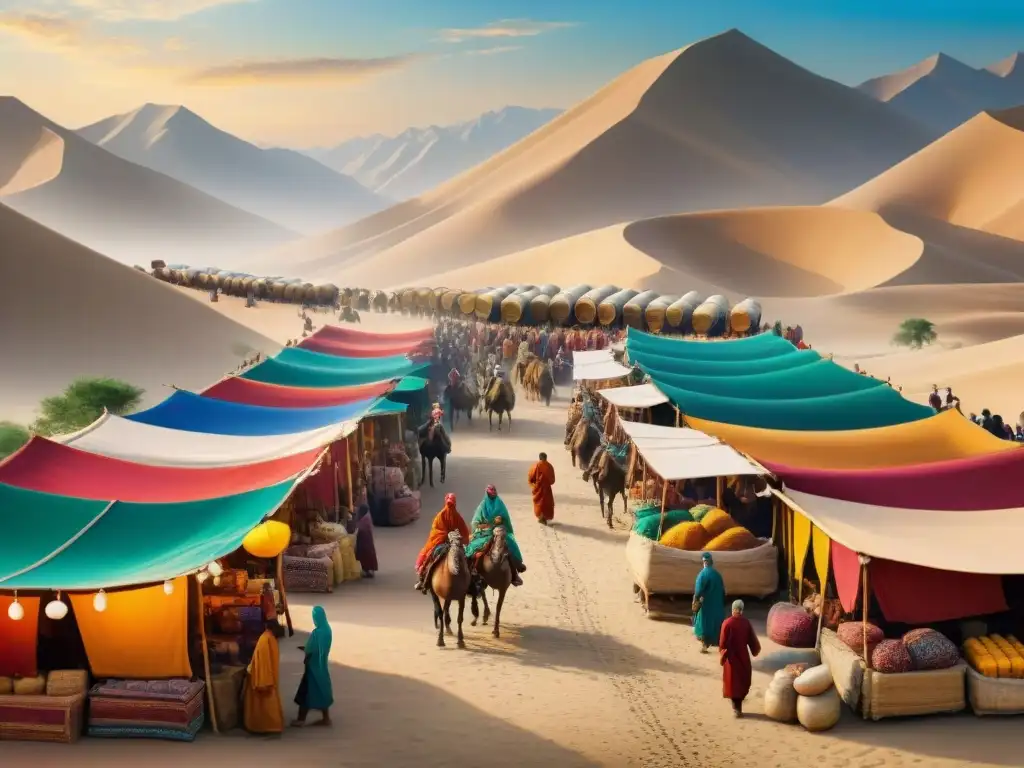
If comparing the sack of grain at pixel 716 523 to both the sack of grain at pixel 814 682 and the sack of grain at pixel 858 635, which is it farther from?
the sack of grain at pixel 814 682

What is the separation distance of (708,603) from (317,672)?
3920mm

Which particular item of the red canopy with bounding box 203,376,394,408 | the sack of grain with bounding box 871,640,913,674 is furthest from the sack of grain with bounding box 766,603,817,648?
the red canopy with bounding box 203,376,394,408

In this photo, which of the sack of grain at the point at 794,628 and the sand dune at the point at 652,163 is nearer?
the sack of grain at the point at 794,628

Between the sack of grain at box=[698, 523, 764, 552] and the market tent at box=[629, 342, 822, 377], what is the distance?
333 inches

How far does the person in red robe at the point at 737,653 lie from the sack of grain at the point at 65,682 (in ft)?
16.5

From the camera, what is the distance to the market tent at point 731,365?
21.5m

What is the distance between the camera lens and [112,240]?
19325cm

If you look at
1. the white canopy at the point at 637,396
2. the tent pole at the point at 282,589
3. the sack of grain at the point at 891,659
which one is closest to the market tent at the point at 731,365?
the white canopy at the point at 637,396

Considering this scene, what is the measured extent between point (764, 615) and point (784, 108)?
14424 centimetres

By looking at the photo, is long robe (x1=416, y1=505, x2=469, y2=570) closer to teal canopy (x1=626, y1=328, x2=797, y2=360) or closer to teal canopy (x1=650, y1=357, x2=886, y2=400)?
teal canopy (x1=650, y1=357, x2=886, y2=400)

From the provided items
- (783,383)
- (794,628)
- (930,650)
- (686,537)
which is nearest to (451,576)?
(686,537)

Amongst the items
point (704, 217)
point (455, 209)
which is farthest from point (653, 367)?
point (455, 209)

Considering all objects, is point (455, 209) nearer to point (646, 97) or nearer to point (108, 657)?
point (646, 97)

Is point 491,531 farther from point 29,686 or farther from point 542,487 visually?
point 29,686
